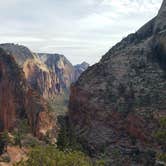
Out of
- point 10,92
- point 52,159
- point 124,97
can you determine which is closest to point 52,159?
point 52,159

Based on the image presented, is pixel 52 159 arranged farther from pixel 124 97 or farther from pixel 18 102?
pixel 18 102

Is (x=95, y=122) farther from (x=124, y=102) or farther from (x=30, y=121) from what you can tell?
(x=30, y=121)

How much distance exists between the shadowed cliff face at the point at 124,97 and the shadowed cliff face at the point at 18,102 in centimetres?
6103

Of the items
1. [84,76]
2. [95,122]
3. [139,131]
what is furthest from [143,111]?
[84,76]

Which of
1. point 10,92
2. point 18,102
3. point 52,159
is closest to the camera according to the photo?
point 52,159

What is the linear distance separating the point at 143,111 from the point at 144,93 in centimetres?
647

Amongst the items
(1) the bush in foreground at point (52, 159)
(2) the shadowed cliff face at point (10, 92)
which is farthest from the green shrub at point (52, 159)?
(2) the shadowed cliff face at point (10, 92)

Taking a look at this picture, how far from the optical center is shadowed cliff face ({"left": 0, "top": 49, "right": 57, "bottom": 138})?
579ft

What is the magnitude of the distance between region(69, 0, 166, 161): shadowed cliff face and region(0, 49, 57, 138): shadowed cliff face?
61.0m

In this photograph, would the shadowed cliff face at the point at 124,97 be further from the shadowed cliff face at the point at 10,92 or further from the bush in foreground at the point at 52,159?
the shadowed cliff face at the point at 10,92

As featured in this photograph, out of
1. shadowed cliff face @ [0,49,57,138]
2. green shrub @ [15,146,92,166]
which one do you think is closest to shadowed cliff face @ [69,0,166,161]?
green shrub @ [15,146,92,166]

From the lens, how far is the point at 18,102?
588 feet

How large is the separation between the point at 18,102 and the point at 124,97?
80933 millimetres

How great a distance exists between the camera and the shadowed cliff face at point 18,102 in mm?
176500
